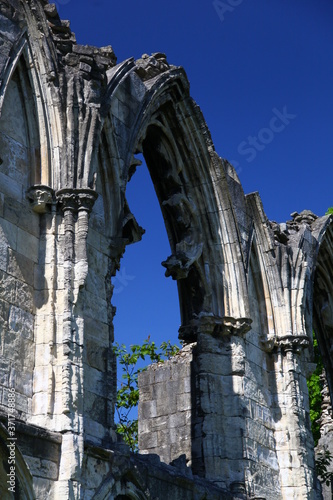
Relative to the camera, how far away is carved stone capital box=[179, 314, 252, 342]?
37.6 feet

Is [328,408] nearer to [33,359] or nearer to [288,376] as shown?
[288,376]

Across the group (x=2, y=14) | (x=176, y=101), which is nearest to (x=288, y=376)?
(x=176, y=101)

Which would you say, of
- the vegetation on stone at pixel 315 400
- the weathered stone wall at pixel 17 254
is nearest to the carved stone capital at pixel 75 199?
the weathered stone wall at pixel 17 254

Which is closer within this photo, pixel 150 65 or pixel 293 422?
pixel 150 65

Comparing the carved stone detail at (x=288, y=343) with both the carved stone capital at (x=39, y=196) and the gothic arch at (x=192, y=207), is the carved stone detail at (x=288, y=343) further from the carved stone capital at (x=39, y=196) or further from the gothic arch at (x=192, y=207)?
the carved stone capital at (x=39, y=196)

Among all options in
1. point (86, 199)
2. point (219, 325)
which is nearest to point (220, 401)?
point (219, 325)

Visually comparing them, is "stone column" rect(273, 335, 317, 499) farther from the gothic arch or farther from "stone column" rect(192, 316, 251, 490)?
the gothic arch

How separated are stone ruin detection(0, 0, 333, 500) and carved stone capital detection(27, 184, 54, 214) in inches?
0.5

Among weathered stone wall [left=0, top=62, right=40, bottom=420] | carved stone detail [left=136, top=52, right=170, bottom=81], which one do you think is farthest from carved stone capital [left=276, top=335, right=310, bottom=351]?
weathered stone wall [left=0, top=62, right=40, bottom=420]

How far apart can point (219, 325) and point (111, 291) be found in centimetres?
240

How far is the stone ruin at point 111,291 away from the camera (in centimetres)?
821

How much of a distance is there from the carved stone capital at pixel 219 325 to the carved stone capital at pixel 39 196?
3.33 m

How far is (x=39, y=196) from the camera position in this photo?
8.77m

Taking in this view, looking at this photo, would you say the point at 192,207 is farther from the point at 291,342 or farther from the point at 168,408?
the point at 168,408
